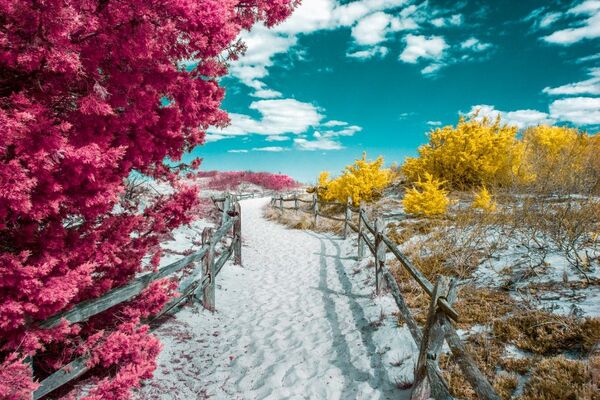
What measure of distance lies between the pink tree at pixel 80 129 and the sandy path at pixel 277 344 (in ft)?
4.23

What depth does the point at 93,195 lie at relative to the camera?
90.7 inches

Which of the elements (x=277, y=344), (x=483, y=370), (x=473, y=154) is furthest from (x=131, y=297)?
(x=473, y=154)

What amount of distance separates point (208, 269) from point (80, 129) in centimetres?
391

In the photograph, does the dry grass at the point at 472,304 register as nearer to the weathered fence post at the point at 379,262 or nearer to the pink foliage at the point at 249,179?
the weathered fence post at the point at 379,262

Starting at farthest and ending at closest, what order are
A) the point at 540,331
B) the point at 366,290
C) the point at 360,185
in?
the point at 360,185, the point at 366,290, the point at 540,331

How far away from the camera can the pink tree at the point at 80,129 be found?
1869 mm

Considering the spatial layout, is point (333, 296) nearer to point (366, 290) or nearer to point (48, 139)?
point (366, 290)

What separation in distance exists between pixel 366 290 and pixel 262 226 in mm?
10022

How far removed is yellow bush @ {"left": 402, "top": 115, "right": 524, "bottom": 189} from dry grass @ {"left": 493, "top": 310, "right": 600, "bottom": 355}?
28.1 feet

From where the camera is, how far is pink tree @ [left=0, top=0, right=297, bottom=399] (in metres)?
1.87

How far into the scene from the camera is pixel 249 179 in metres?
45.2

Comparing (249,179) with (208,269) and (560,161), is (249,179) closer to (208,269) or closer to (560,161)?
(560,161)

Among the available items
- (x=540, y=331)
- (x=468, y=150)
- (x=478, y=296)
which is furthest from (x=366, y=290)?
(x=468, y=150)

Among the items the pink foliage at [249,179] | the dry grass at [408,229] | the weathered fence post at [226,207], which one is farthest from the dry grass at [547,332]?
the pink foliage at [249,179]
